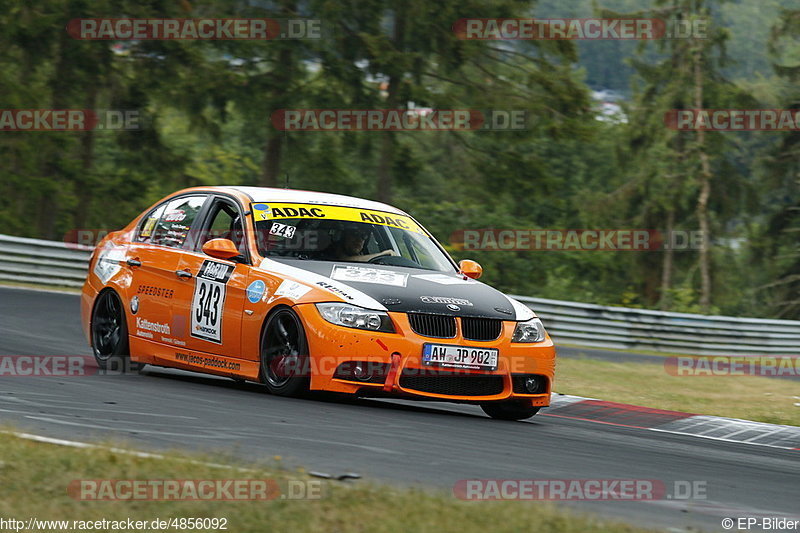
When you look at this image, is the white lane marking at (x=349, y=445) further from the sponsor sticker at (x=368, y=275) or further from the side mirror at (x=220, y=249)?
the side mirror at (x=220, y=249)

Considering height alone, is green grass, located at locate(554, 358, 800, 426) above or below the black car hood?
below

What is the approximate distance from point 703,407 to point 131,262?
20.3ft

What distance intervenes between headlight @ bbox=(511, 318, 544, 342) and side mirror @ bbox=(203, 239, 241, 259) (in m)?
2.17

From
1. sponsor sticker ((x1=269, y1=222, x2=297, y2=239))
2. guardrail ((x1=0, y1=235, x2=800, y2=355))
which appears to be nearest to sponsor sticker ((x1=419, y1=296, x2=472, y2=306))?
sponsor sticker ((x1=269, y1=222, x2=297, y2=239))

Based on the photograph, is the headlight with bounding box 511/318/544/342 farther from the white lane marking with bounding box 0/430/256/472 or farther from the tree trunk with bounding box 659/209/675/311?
the tree trunk with bounding box 659/209/675/311

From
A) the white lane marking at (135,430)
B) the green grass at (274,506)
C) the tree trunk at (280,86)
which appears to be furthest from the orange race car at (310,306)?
the tree trunk at (280,86)

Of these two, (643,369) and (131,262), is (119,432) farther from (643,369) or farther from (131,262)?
(643,369)

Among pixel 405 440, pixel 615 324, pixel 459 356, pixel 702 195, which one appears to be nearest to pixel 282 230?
pixel 459 356

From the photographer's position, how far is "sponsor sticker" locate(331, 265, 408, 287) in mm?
8531

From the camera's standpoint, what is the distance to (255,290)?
8719 mm

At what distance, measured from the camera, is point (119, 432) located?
6.28 m

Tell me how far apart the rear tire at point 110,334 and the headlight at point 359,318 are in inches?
107

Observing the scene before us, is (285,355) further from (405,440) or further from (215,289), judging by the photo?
(405,440)

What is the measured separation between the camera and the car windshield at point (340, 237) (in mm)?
9141
